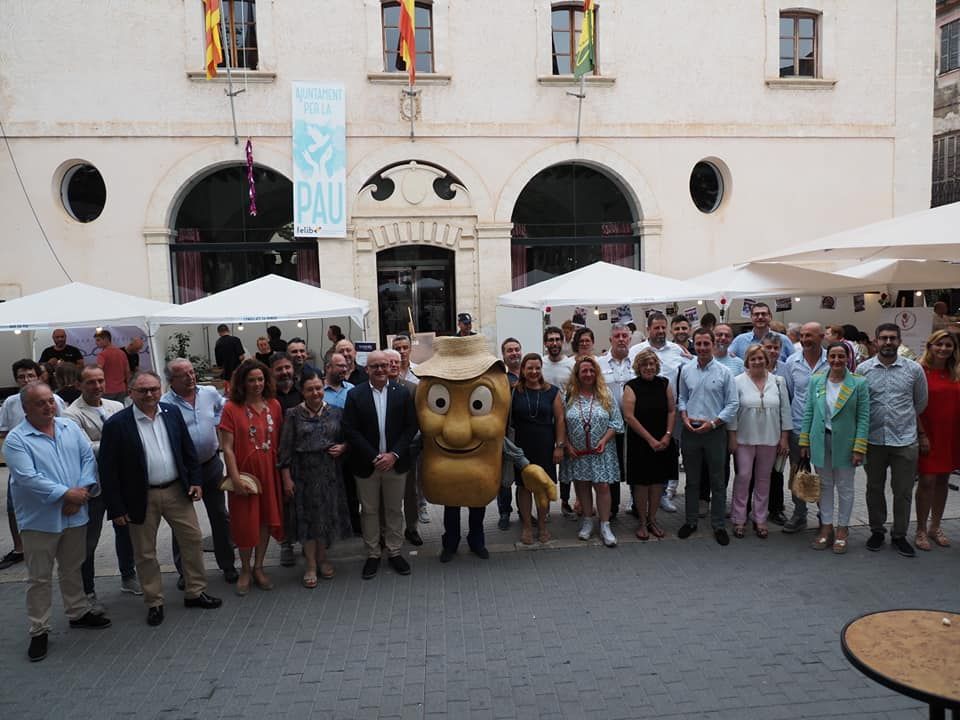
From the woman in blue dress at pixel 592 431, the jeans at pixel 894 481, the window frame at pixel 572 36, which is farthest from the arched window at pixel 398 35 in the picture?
the jeans at pixel 894 481

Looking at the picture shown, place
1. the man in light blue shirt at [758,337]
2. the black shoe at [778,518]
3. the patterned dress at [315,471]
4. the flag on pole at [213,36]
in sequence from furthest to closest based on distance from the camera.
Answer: the flag on pole at [213,36] < the man in light blue shirt at [758,337] < the black shoe at [778,518] < the patterned dress at [315,471]

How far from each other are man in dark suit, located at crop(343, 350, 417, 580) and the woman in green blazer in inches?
137

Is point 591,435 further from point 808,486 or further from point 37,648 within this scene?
point 37,648

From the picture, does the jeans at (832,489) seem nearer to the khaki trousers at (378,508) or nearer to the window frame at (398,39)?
the khaki trousers at (378,508)

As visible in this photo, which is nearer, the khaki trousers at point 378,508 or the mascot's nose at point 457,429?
the mascot's nose at point 457,429

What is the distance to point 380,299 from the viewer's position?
15.3 meters

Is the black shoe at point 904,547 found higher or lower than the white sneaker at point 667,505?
higher

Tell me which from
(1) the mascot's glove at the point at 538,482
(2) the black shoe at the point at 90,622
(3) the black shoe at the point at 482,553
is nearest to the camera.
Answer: (2) the black shoe at the point at 90,622

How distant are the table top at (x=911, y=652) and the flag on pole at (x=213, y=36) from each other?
13.6 metres

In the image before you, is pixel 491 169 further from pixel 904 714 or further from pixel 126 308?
pixel 904 714

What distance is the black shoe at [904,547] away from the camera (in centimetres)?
584

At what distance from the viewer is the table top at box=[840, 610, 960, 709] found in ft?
8.98

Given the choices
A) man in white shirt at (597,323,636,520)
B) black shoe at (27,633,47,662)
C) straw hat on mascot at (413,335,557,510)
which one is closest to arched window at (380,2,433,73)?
man in white shirt at (597,323,636,520)

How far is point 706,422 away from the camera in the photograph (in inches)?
247
